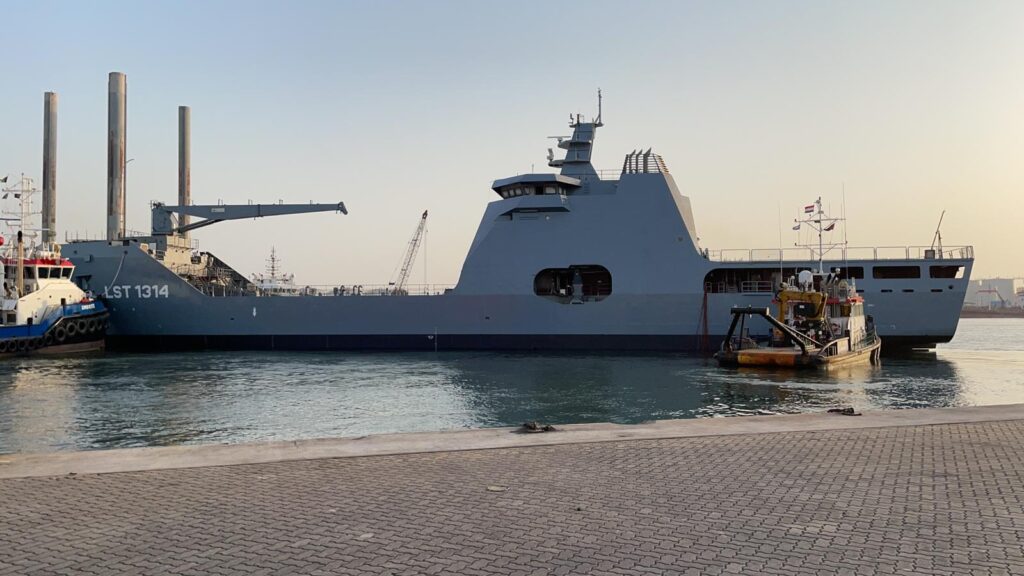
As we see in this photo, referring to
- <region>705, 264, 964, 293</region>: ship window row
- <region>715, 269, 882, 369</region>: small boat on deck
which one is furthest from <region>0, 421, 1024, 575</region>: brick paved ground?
<region>705, 264, 964, 293</region>: ship window row

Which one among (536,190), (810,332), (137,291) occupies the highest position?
(536,190)

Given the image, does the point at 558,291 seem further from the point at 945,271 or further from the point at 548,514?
the point at 548,514

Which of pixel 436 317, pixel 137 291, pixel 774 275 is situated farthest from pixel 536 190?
pixel 137 291

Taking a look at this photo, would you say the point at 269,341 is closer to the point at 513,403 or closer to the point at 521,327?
the point at 521,327

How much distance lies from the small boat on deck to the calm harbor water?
0.67 metres

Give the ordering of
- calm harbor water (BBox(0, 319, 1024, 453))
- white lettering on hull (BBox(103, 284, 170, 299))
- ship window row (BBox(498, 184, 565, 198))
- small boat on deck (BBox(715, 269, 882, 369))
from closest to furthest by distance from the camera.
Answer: calm harbor water (BBox(0, 319, 1024, 453)) → small boat on deck (BBox(715, 269, 882, 369)) → ship window row (BBox(498, 184, 565, 198)) → white lettering on hull (BBox(103, 284, 170, 299))

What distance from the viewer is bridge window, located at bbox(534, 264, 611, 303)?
24750 millimetres

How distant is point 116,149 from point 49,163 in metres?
6.05

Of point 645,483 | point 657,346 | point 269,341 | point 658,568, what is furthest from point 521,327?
point 658,568

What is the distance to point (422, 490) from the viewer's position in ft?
16.1

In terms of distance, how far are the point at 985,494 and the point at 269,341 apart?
2521 centimetres

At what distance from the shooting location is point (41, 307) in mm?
25375

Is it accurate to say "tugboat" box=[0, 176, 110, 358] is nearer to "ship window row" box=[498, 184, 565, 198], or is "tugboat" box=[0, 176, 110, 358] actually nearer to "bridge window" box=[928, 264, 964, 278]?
"ship window row" box=[498, 184, 565, 198]

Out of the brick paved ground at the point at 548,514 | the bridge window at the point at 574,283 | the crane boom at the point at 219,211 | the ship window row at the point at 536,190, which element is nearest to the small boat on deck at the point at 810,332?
the bridge window at the point at 574,283
